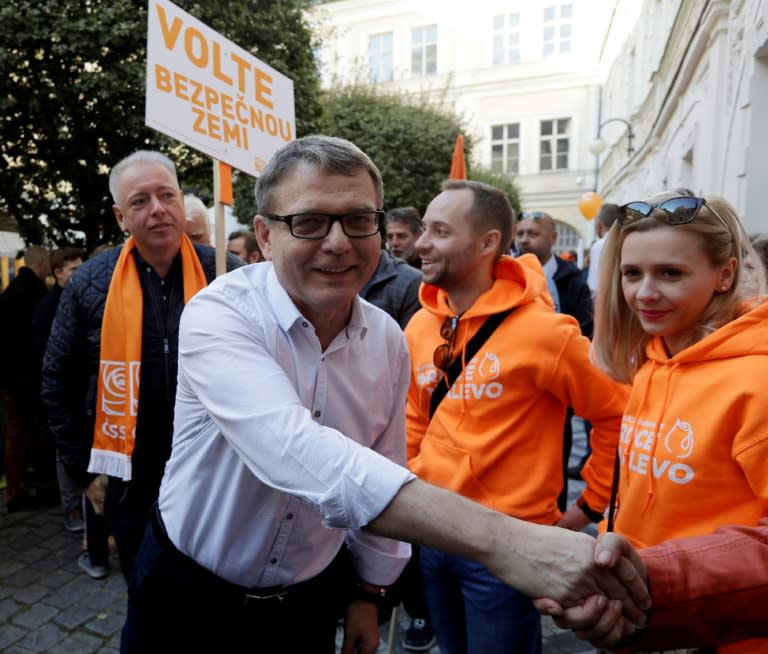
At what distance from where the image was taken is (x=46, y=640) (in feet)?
10.2

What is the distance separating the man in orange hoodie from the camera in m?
2.06

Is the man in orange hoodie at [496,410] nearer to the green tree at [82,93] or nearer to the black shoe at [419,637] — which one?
the black shoe at [419,637]

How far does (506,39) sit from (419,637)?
29.4 metres

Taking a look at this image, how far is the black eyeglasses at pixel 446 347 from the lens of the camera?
2264 millimetres

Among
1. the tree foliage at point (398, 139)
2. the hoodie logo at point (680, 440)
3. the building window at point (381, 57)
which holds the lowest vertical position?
the hoodie logo at point (680, 440)

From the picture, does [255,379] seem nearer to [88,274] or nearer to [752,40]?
[88,274]

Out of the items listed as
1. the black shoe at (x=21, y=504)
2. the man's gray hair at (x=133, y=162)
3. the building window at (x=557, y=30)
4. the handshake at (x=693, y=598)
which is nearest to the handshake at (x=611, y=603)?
the handshake at (x=693, y=598)

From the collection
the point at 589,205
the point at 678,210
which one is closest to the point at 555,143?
the point at 589,205

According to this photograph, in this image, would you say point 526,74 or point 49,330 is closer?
point 49,330

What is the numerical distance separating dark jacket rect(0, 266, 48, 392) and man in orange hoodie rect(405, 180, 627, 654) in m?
3.75

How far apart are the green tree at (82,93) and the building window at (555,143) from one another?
63.1ft

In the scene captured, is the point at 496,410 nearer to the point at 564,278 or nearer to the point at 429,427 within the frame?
the point at 429,427

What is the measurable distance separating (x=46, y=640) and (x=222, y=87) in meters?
2.97

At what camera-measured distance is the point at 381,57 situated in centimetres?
2964
